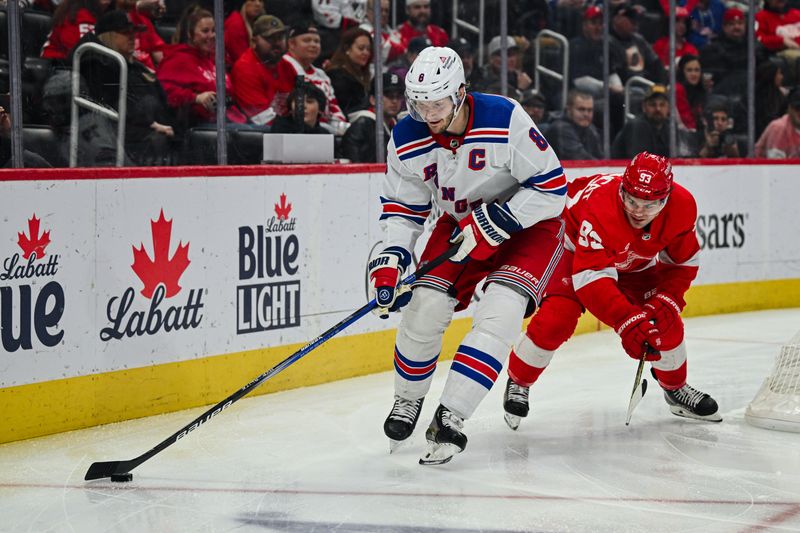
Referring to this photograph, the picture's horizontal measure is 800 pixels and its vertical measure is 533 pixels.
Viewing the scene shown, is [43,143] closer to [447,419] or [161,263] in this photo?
[161,263]

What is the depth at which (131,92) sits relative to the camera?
430cm

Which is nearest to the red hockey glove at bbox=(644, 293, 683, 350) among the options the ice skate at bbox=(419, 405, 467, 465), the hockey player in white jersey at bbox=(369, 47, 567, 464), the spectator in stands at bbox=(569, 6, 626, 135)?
the hockey player in white jersey at bbox=(369, 47, 567, 464)

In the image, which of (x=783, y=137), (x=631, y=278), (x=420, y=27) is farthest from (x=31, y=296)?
(x=783, y=137)

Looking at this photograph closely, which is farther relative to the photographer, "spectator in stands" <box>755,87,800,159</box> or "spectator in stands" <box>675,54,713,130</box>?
"spectator in stands" <box>755,87,800,159</box>

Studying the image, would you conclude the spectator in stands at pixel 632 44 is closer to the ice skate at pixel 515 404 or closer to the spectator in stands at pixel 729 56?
the spectator in stands at pixel 729 56

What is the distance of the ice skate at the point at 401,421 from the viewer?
3.40 metres

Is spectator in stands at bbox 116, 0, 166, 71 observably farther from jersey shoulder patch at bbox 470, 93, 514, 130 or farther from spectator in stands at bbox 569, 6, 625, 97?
spectator in stands at bbox 569, 6, 625, 97

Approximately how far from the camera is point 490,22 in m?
5.88

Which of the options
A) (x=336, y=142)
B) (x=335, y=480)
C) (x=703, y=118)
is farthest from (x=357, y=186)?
(x=703, y=118)

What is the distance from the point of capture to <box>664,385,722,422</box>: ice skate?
3859 millimetres

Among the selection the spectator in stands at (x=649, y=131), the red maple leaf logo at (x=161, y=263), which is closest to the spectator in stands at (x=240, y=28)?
the red maple leaf logo at (x=161, y=263)

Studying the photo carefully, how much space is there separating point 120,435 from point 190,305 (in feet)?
2.04

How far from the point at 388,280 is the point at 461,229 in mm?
270

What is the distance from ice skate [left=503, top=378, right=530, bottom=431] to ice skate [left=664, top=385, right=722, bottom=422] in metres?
0.52
